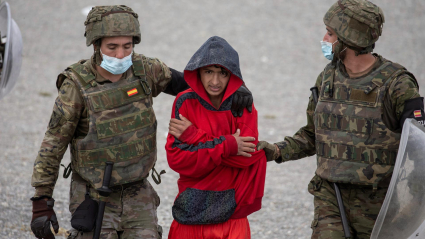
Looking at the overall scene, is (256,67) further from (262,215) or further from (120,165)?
(120,165)

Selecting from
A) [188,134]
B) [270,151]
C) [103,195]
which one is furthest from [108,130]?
[270,151]

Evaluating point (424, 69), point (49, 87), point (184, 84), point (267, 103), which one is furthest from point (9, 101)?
point (424, 69)

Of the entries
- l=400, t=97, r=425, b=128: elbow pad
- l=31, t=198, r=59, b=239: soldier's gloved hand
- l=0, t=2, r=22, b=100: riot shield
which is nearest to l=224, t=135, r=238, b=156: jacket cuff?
l=400, t=97, r=425, b=128: elbow pad

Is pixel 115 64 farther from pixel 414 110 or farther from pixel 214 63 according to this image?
pixel 414 110

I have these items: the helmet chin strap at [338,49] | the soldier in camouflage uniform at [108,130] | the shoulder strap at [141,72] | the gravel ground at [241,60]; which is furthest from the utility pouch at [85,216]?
the gravel ground at [241,60]

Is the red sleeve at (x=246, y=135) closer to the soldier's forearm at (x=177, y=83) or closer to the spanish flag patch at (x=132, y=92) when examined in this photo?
the soldier's forearm at (x=177, y=83)

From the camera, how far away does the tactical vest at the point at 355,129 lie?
153 inches

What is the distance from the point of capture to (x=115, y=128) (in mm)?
4031

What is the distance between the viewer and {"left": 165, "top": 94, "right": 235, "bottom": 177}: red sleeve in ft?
12.6

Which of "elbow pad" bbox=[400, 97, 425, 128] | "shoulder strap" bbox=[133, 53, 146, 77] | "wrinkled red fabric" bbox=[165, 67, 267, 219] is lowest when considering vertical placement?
"wrinkled red fabric" bbox=[165, 67, 267, 219]

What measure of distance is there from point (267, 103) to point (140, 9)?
775 cm

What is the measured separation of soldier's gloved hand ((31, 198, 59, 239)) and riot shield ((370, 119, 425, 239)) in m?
2.22

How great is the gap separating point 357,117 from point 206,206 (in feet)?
4.14

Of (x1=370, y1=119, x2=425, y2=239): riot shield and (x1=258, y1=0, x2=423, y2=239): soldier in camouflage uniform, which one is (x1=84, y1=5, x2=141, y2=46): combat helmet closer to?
(x1=258, y1=0, x2=423, y2=239): soldier in camouflage uniform
